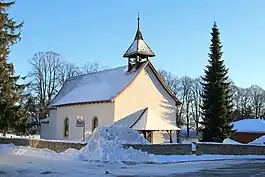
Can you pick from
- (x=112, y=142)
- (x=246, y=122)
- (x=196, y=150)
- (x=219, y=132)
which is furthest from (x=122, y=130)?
(x=246, y=122)

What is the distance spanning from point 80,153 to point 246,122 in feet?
127

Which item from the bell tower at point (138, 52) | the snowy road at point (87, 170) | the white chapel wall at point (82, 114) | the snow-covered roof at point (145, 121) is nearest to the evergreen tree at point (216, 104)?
the snow-covered roof at point (145, 121)

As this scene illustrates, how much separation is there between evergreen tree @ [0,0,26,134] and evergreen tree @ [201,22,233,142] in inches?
745

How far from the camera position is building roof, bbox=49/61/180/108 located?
37.1m

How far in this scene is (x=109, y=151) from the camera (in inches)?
953

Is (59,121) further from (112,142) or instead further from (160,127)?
(112,142)

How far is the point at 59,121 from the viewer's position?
4312cm

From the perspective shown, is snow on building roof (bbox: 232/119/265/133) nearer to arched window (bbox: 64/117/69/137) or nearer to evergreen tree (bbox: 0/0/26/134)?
arched window (bbox: 64/117/69/137)

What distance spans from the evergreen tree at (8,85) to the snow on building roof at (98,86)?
7695 mm

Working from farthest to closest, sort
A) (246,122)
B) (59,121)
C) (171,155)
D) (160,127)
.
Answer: (246,122)
(59,121)
(160,127)
(171,155)

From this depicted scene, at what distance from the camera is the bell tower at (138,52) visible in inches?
1506

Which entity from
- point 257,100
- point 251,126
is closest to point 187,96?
point 257,100

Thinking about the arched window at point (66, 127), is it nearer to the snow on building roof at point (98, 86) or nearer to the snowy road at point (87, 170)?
the snow on building roof at point (98, 86)

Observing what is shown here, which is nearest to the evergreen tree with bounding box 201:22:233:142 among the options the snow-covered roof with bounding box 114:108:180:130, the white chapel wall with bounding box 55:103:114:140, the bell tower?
the snow-covered roof with bounding box 114:108:180:130
